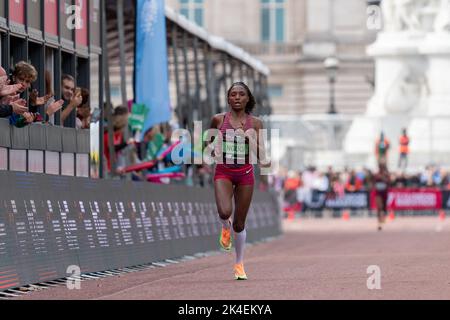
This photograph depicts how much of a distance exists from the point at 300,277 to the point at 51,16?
222 inches

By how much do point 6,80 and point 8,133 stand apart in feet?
3.66

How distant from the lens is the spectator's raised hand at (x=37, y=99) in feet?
68.2

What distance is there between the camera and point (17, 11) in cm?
2170

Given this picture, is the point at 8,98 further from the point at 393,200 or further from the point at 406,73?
the point at 406,73

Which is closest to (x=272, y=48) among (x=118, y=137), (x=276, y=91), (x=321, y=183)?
(x=276, y=91)

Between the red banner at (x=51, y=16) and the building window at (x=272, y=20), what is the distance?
73.9 metres

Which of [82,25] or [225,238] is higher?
[82,25]

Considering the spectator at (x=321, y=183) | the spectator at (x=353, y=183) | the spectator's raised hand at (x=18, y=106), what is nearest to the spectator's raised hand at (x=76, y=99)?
the spectator's raised hand at (x=18, y=106)

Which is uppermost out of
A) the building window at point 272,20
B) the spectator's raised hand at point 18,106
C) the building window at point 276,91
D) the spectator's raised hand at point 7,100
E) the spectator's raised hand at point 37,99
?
the building window at point 272,20

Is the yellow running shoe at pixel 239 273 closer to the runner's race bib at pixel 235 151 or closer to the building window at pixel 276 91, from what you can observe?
the runner's race bib at pixel 235 151

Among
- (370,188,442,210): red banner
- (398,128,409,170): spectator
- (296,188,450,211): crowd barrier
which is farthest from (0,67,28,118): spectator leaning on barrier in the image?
(398,128,409,170): spectator

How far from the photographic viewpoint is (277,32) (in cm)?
9719

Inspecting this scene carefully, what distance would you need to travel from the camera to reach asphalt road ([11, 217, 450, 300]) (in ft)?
54.3

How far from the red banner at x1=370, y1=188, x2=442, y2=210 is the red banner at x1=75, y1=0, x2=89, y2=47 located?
35972 mm
